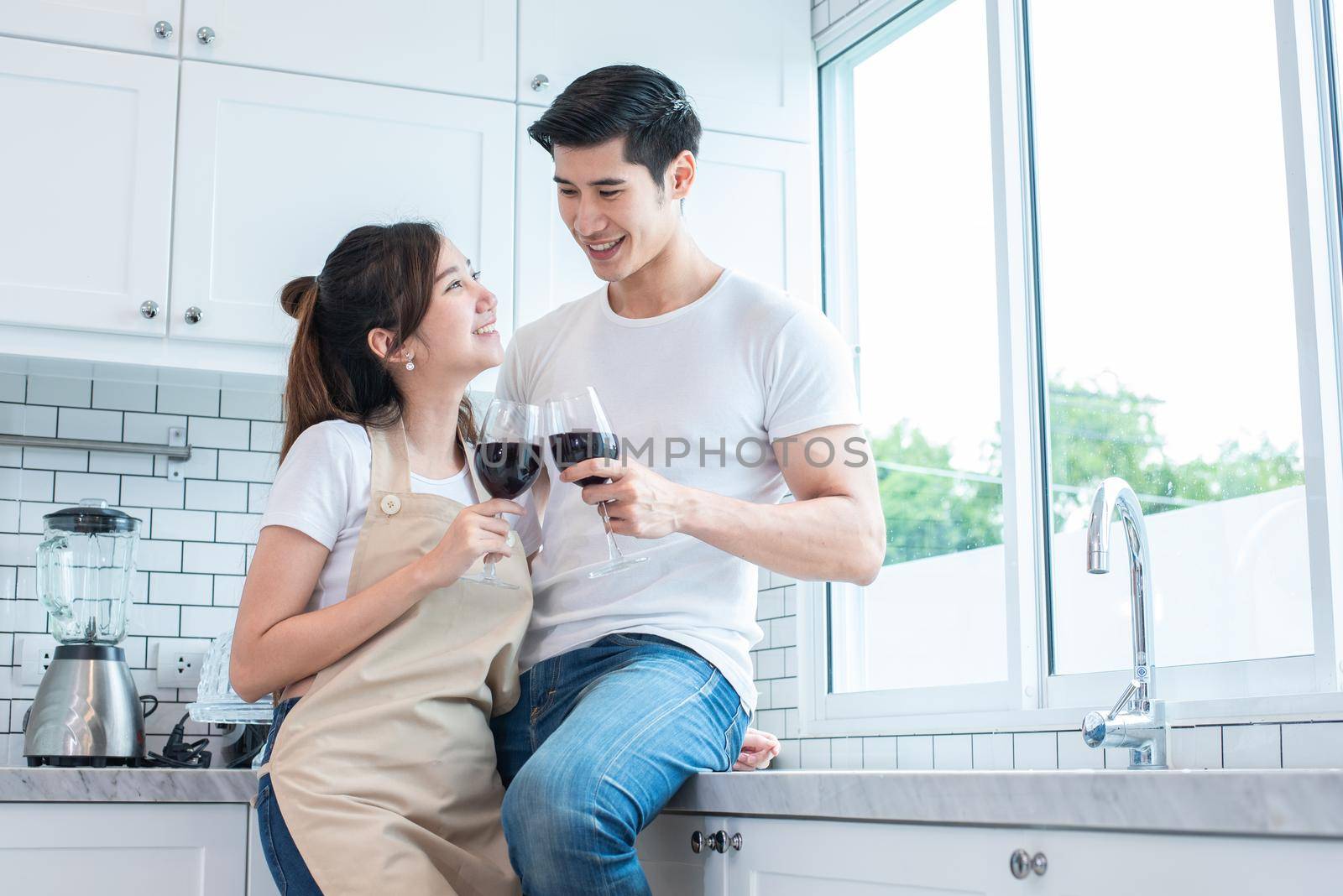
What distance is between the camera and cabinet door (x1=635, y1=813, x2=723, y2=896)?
1821 millimetres

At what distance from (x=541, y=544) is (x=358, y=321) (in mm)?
430

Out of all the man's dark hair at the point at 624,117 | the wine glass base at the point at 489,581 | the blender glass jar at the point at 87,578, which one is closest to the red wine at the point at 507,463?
the wine glass base at the point at 489,581

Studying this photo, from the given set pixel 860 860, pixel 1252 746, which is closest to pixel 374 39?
pixel 860 860

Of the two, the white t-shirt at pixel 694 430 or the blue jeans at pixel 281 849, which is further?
the white t-shirt at pixel 694 430

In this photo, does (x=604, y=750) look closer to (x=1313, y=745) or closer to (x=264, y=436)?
(x=1313, y=745)

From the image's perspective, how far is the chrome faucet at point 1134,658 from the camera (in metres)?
1.80

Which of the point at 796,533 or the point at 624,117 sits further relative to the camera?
the point at 624,117

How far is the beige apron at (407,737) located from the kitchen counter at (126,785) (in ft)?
1.47

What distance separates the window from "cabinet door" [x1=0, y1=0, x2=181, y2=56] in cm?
142

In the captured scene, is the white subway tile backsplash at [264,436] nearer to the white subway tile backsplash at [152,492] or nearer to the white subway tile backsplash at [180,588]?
the white subway tile backsplash at [152,492]

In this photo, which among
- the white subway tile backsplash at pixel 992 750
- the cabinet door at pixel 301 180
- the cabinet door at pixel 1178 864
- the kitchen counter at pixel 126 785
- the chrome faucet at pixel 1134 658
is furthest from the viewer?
the cabinet door at pixel 301 180

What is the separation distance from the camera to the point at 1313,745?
1759 millimetres

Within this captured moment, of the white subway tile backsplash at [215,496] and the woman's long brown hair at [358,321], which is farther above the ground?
the woman's long brown hair at [358,321]

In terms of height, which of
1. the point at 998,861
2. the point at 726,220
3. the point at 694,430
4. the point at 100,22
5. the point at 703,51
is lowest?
the point at 998,861
